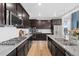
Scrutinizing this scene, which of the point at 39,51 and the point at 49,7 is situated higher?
the point at 49,7

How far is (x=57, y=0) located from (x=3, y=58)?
2.00 ft

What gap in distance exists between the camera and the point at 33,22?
1316 cm

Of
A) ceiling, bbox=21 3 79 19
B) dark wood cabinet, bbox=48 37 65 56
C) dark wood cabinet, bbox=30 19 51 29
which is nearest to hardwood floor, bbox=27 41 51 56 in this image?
dark wood cabinet, bbox=48 37 65 56

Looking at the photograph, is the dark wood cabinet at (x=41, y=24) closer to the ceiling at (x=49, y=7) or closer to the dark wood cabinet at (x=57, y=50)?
the ceiling at (x=49, y=7)

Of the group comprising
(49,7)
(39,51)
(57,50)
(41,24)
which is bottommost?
(39,51)

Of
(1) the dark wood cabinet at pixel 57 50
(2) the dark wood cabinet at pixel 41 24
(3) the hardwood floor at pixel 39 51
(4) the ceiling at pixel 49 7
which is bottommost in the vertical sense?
(3) the hardwood floor at pixel 39 51

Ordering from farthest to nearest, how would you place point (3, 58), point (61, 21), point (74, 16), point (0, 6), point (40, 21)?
point (40, 21) < point (61, 21) < point (74, 16) < point (0, 6) < point (3, 58)

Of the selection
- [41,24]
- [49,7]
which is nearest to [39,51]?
[49,7]

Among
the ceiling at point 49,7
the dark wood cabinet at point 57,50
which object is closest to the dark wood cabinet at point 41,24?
the ceiling at point 49,7

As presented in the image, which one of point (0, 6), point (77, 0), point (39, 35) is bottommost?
point (39, 35)

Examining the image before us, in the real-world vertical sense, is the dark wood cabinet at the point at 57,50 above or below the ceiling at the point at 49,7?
below

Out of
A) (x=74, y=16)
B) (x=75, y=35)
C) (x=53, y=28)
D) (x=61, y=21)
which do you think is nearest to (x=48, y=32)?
(x=53, y=28)

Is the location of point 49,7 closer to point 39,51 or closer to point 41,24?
point 39,51

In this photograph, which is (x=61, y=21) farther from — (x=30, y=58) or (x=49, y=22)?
(x=30, y=58)
